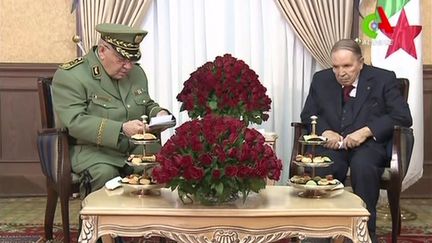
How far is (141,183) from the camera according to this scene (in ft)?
9.62

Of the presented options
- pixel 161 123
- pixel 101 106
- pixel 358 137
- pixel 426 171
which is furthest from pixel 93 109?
pixel 426 171

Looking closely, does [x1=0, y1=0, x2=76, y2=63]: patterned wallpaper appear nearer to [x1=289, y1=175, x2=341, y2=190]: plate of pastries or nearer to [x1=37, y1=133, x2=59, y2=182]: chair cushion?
[x1=37, y1=133, x2=59, y2=182]: chair cushion

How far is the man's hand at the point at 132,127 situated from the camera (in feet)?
11.5

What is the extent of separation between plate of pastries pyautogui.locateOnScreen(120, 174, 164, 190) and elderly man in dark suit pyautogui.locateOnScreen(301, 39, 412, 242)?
1339 millimetres

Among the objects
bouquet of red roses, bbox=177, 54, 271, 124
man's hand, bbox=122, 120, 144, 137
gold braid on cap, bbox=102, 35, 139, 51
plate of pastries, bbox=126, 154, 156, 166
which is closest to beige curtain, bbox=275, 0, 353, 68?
bouquet of red roses, bbox=177, 54, 271, 124

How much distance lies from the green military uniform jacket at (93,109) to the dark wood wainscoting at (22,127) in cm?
165

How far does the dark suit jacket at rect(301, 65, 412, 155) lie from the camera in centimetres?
389

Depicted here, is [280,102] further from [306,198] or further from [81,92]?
[306,198]

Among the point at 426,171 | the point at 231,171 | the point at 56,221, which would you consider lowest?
the point at 56,221

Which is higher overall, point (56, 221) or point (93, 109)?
point (93, 109)

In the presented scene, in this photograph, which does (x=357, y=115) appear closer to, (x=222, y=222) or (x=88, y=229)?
(x=222, y=222)

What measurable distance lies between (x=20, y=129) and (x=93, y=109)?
1.91 metres

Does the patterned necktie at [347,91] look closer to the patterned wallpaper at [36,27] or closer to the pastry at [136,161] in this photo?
the pastry at [136,161]

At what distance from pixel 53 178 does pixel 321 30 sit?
2539mm
